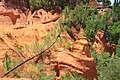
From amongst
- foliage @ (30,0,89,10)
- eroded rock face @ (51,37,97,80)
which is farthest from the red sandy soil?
foliage @ (30,0,89,10)

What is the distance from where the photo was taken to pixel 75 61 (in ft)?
70.9

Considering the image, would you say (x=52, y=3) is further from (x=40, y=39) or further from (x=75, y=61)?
(x=75, y=61)

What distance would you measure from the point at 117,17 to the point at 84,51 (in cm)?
1031

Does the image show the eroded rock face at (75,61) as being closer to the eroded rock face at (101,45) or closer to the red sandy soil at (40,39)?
the red sandy soil at (40,39)

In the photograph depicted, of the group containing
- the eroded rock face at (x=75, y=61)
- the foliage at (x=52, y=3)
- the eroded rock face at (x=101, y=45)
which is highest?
the foliage at (x=52, y=3)

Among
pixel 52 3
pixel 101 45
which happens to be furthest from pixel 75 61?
pixel 52 3

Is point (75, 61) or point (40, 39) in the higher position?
point (40, 39)

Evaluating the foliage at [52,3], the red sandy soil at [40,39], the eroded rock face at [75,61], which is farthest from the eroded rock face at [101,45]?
the eroded rock face at [75,61]

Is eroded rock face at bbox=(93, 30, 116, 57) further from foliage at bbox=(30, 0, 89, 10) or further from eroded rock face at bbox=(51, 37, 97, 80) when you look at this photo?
eroded rock face at bbox=(51, 37, 97, 80)

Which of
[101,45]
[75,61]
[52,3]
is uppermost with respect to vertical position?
[52,3]

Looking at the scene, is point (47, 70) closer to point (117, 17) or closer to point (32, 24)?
point (32, 24)

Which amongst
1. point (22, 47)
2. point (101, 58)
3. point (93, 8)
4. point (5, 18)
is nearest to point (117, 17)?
point (93, 8)

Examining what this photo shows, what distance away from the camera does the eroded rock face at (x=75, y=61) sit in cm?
2133

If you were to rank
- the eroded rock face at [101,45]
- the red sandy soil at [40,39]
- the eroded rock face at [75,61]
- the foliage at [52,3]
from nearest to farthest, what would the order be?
1. the eroded rock face at [75,61]
2. the red sandy soil at [40,39]
3. the eroded rock face at [101,45]
4. the foliage at [52,3]
